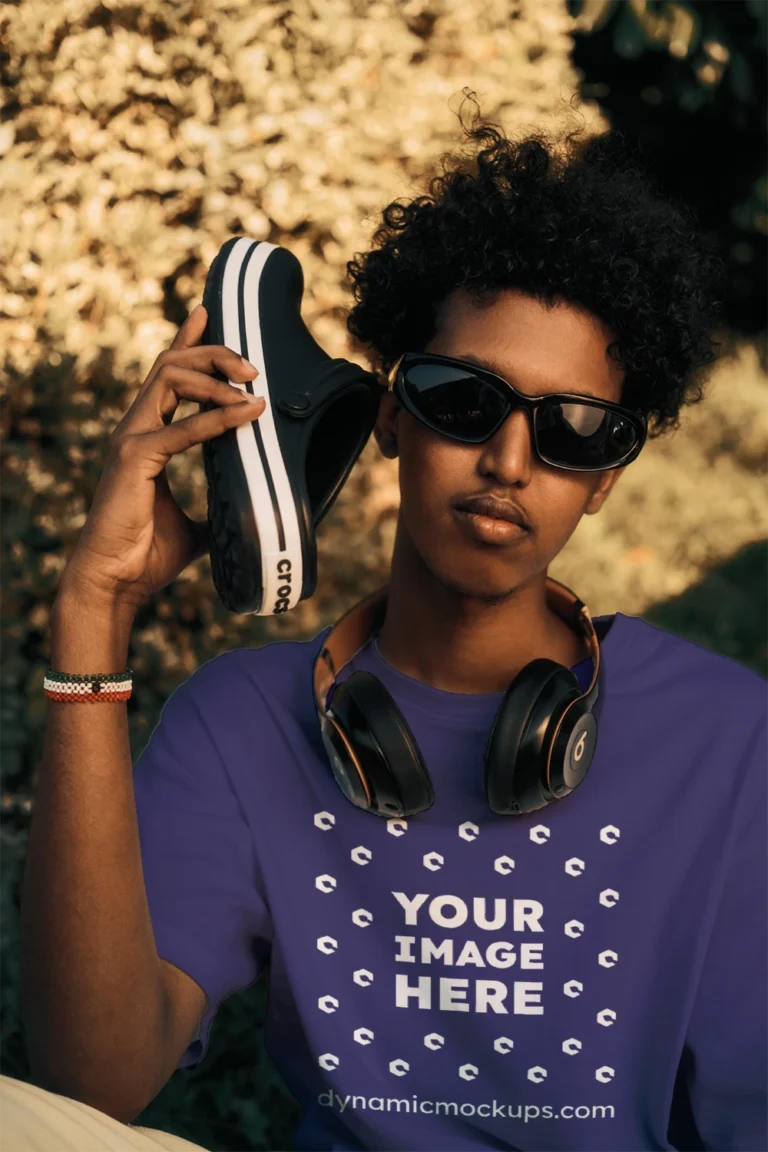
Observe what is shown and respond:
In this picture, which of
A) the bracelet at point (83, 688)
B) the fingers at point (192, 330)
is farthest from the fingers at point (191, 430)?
the bracelet at point (83, 688)

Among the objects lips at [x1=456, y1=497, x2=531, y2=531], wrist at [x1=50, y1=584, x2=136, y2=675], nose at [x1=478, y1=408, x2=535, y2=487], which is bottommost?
wrist at [x1=50, y1=584, x2=136, y2=675]

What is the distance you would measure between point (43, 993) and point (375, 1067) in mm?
544

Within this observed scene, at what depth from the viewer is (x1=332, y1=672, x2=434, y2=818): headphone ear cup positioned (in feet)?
6.68

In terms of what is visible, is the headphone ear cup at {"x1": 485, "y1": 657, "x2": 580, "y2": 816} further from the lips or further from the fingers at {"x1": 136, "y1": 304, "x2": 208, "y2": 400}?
the fingers at {"x1": 136, "y1": 304, "x2": 208, "y2": 400}

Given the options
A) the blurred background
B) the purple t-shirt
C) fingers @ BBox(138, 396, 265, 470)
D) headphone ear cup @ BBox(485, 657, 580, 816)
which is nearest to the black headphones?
headphone ear cup @ BBox(485, 657, 580, 816)

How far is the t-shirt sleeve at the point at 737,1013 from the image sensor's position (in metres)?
2.12

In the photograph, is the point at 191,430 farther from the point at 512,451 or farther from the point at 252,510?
the point at 512,451

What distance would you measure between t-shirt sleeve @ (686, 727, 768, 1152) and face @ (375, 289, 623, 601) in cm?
54

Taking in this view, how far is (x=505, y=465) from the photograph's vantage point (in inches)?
84.3

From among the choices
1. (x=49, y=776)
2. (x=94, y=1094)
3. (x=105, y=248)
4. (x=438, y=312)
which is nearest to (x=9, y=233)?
(x=105, y=248)

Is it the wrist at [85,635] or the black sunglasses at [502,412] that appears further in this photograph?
the black sunglasses at [502,412]

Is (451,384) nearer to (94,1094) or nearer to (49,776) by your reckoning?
(49,776)

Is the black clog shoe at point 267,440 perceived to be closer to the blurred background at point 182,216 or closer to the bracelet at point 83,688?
the bracelet at point 83,688

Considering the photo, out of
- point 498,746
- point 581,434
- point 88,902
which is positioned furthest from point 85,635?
point 581,434
